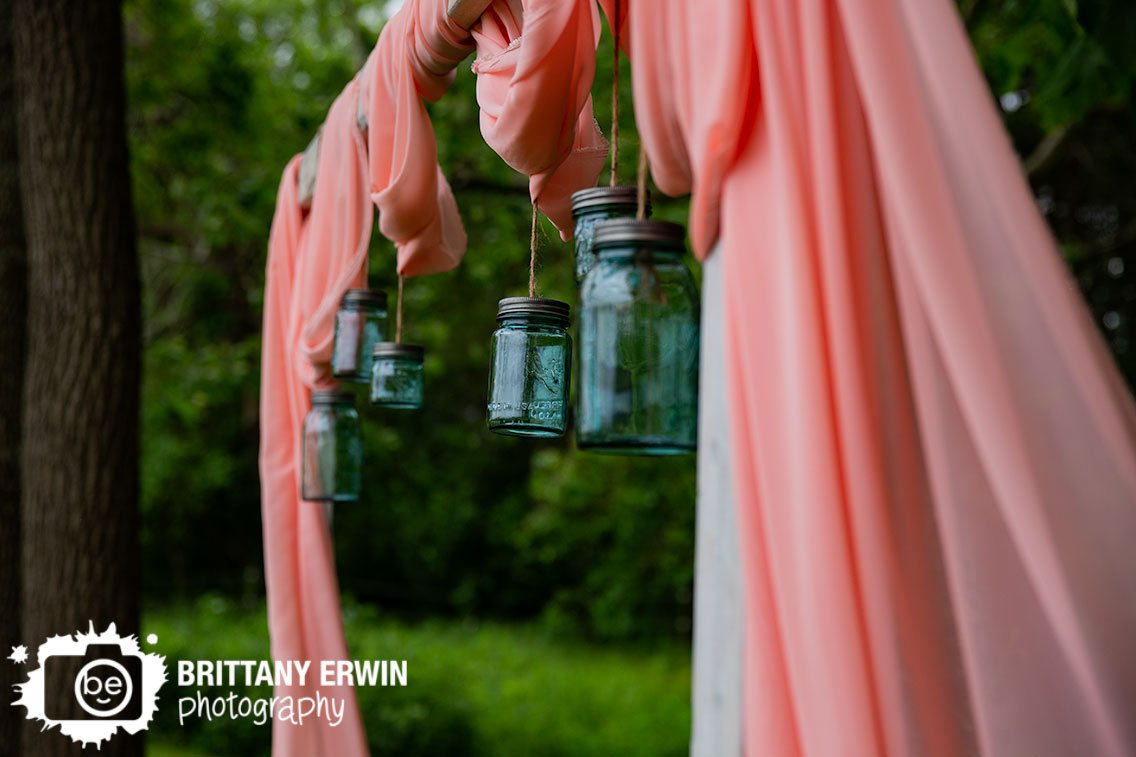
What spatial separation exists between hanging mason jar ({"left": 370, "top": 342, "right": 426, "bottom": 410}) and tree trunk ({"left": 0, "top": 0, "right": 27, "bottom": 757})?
5.57ft

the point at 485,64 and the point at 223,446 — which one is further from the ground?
the point at 485,64

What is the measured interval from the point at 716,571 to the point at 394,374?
1.41 meters

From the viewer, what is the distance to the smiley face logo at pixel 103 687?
9.96 ft

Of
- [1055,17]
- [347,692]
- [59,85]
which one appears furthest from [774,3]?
[59,85]

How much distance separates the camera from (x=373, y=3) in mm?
8242

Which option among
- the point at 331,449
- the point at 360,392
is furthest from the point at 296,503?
the point at 360,392

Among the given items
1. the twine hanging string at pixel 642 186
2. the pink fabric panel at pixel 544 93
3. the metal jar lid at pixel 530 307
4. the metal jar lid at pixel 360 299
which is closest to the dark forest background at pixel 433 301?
the metal jar lid at pixel 360 299

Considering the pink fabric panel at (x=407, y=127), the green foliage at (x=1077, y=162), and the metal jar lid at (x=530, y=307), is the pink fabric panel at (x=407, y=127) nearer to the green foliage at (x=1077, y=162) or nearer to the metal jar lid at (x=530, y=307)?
the metal jar lid at (x=530, y=307)

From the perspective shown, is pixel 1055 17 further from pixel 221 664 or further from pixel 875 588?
pixel 221 664

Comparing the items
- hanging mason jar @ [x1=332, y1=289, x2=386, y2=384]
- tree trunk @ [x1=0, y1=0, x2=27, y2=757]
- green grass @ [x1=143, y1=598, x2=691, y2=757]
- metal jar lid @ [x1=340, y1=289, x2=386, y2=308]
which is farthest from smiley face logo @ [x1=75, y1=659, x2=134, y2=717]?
green grass @ [x1=143, y1=598, x2=691, y2=757]

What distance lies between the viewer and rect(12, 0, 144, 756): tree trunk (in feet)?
10.0

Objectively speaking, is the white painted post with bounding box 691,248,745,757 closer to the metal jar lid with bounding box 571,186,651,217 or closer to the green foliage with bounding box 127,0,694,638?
the metal jar lid with bounding box 571,186,651,217

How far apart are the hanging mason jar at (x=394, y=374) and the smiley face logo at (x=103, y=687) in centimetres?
149

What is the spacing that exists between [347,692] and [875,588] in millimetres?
1746
